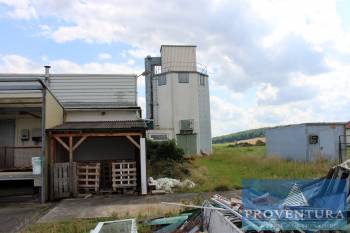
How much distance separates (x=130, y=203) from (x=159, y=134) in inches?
974

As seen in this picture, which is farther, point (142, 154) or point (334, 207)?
point (142, 154)

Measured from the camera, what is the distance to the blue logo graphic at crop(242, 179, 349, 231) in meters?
6.91

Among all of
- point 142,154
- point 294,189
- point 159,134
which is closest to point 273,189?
point 294,189

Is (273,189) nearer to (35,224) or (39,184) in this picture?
(35,224)

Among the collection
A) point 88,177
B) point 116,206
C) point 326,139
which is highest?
point 326,139

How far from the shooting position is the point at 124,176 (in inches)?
615

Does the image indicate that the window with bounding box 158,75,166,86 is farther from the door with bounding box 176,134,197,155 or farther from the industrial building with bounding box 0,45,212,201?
the industrial building with bounding box 0,45,212,201

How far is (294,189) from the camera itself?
824 centimetres

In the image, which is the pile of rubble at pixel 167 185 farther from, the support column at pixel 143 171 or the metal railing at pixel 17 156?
the metal railing at pixel 17 156

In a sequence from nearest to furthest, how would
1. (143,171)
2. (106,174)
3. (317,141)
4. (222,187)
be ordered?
(222,187)
(143,171)
(106,174)
(317,141)

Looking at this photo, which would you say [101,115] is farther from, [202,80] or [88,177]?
[202,80]

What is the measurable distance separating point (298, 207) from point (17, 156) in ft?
47.1

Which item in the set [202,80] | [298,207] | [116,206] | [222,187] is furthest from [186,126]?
[298,207]

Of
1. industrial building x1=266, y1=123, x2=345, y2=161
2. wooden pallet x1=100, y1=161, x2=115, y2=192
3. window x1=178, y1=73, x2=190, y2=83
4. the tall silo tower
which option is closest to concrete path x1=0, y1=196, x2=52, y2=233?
wooden pallet x1=100, y1=161, x2=115, y2=192
